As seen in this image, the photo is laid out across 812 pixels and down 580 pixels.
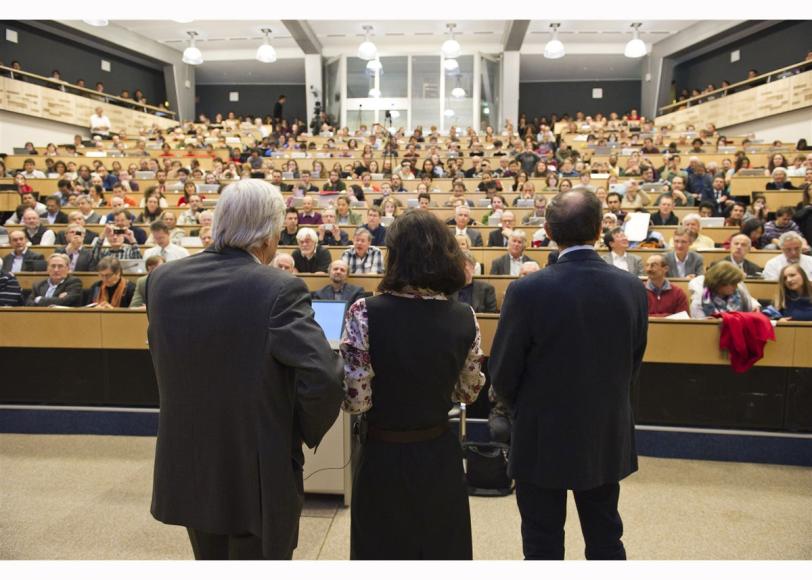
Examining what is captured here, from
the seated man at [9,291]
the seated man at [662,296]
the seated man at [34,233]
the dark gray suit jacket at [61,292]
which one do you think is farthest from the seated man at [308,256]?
the seated man at [34,233]

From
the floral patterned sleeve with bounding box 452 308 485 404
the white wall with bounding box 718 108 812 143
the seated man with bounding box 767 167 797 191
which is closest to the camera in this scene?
the floral patterned sleeve with bounding box 452 308 485 404

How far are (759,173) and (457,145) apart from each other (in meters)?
5.29

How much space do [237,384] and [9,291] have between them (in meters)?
3.71

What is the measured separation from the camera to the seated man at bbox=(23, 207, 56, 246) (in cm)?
564

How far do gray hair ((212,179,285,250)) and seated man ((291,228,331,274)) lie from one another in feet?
11.0

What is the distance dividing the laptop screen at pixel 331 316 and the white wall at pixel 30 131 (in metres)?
10.9

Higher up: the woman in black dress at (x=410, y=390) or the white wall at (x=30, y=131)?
the white wall at (x=30, y=131)

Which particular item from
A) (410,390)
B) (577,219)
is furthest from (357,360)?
(577,219)

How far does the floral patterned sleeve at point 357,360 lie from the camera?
1.25 m

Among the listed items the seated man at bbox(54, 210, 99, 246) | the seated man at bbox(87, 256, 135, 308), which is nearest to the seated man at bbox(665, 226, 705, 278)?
the seated man at bbox(87, 256, 135, 308)

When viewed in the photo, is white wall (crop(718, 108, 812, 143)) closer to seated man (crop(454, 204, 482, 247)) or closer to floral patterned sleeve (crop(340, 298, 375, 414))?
seated man (crop(454, 204, 482, 247))

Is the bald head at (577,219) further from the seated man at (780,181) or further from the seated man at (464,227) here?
the seated man at (780,181)
